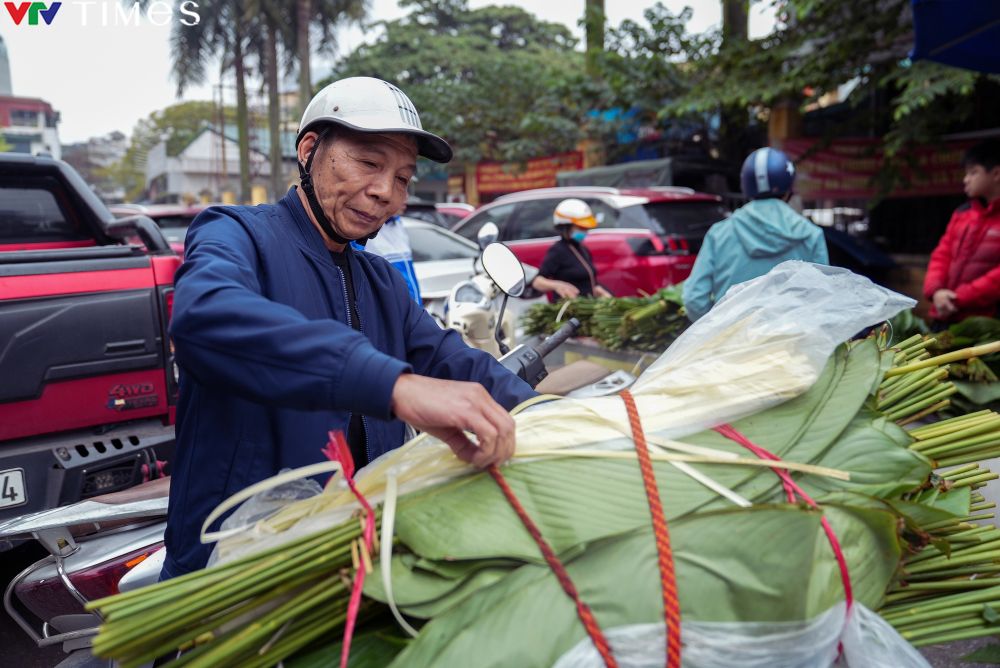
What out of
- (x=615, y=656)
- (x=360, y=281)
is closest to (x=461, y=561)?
(x=615, y=656)

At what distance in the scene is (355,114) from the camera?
156 centimetres

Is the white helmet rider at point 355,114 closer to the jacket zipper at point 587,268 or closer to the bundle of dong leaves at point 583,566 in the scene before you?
the bundle of dong leaves at point 583,566

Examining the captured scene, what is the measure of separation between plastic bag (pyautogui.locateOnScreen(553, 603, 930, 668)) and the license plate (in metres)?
→ 2.71

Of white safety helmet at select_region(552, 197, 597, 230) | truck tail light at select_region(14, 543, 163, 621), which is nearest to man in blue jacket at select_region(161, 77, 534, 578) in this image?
truck tail light at select_region(14, 543, 163, 621)

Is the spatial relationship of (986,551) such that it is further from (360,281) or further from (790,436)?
(360,281)

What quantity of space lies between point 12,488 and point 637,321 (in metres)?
3.06

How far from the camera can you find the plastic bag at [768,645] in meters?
1.00

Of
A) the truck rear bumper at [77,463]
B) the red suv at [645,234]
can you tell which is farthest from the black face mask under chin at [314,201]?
the red suv at [645,234]

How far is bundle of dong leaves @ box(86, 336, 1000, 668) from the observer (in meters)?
1.01

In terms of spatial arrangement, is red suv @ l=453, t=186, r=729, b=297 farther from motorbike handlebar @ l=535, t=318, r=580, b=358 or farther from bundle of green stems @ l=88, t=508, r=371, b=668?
bundle of green stems @ l=88, t=508, r=371, b=668

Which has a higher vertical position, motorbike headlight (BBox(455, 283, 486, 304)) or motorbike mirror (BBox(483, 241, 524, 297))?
motorbike mirror (BBox(483, 241, 524, 297))

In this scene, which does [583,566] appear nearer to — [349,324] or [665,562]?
[665,562]

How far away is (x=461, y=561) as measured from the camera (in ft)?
3.51

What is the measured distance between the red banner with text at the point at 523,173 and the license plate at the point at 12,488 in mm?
13990
